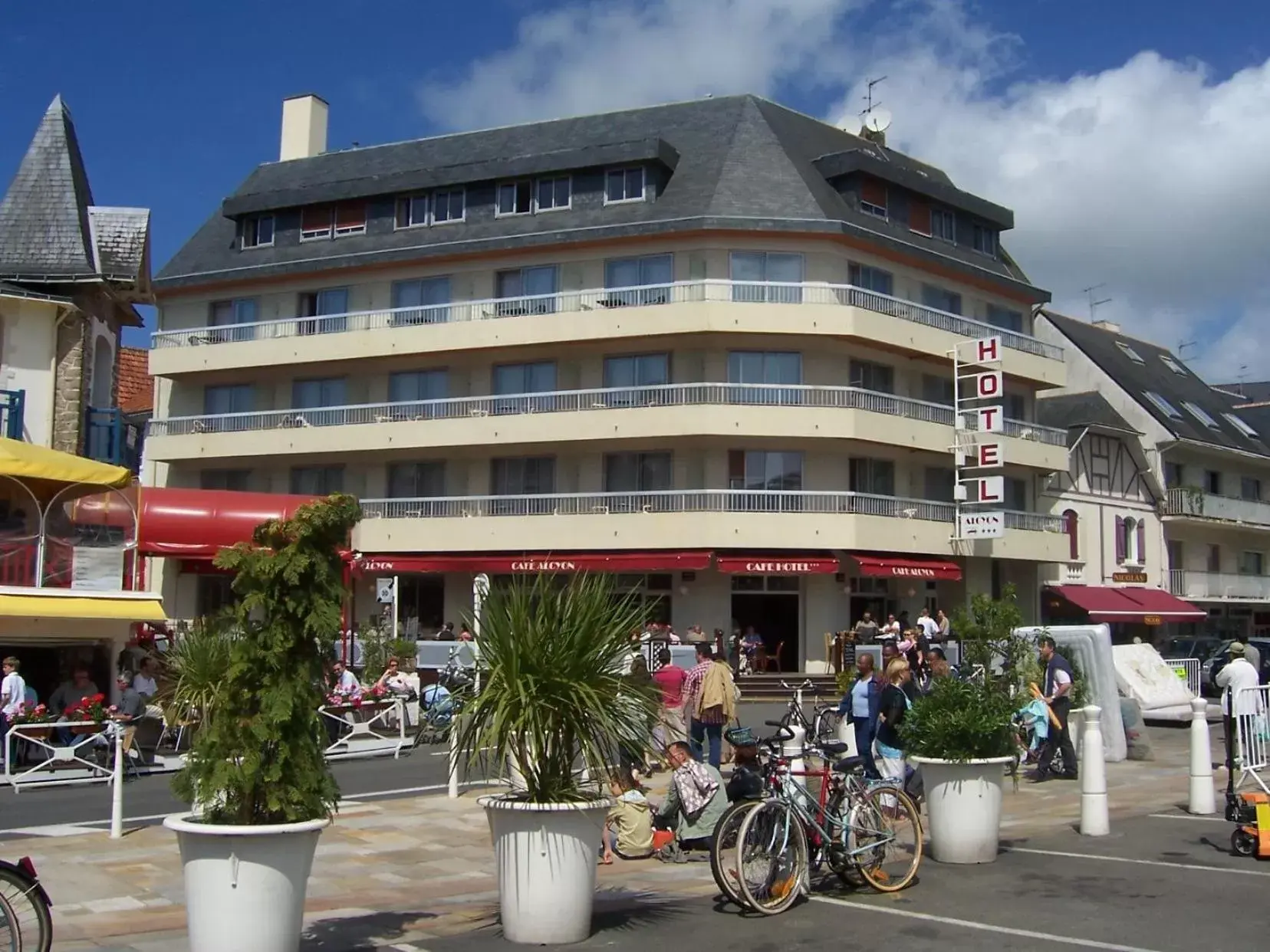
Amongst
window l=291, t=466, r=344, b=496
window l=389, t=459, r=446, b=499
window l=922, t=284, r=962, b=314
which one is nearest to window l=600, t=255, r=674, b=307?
window l=389, t=459, r=446, b=499

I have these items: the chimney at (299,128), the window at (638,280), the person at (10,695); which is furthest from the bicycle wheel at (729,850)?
the chimney at (299,128)

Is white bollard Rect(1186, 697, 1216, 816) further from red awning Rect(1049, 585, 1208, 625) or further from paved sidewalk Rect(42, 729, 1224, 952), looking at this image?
red awning Rect(1049, 585, 1208, 625)

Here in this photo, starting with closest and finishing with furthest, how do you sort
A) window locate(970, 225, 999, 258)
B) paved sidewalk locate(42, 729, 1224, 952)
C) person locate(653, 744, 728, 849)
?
paved sidewalk locate(42, 729, 1224, 952), person locate(653, 744, 728, 849), window locate(970, 225, 999, 258)

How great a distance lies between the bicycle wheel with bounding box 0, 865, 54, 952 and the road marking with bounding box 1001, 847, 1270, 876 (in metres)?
7.75

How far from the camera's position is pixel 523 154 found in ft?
143

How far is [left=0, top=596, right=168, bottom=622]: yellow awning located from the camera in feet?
61.4

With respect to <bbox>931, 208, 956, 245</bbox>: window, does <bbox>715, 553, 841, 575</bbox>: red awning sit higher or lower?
lower

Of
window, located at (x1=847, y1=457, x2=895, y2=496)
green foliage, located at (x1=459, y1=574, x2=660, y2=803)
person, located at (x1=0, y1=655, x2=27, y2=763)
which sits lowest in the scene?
person, located at (x1=0, y1=655, x2=27, y2=763)

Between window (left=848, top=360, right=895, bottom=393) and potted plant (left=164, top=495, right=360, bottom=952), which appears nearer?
potted plant (left=164, top=495, right=360, bottom=952)

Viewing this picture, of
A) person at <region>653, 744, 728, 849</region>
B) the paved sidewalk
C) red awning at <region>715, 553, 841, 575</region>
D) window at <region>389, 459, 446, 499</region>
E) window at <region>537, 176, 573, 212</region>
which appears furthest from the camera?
window at <region>389, 459, 446, 499</region>

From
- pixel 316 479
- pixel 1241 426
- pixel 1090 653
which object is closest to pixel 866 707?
pixel 1090 653

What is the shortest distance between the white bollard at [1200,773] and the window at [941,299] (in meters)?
28.7

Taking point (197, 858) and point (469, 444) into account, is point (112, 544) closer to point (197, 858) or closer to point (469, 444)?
point (197, 858)

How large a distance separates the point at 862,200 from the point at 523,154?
36.1ft
